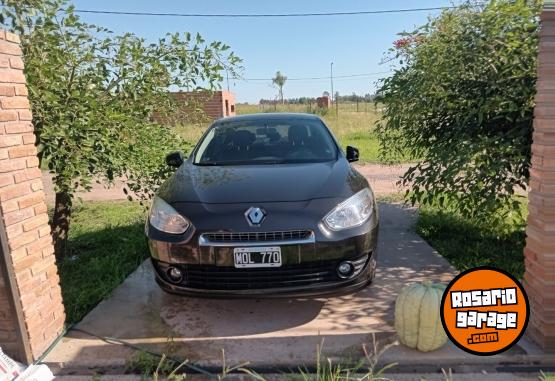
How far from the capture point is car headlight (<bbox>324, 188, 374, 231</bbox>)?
9.32 feet

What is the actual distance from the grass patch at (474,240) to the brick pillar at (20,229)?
11.1 ft

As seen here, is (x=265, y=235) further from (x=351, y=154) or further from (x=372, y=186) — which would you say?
(x=372, y=186)

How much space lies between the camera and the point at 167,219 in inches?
117

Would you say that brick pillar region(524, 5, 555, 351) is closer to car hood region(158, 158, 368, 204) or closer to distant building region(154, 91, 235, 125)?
car hood region(158, 158, 368, 204)

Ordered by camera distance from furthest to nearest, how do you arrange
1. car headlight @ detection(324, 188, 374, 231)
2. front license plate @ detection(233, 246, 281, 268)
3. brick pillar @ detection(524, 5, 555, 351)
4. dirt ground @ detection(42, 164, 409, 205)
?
dirt ground @ detection(42, 164, 409, 205) → car headlight @ detection(324, 188, 374, 231) → front license plate @ detection(233, 246, 281, 268) → brick pillar @ detection(524, 5, 555, 351)

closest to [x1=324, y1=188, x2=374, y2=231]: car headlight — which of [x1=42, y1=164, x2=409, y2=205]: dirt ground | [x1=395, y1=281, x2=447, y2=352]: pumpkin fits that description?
[x1=395, y1=281, x2=447, y2=352]: pumpkin

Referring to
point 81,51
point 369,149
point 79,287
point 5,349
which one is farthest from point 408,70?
point 369,149

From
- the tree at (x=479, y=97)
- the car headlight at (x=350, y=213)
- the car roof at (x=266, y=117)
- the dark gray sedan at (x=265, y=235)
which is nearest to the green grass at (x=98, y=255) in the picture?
the dark gray sedan at (x=265, y=235)

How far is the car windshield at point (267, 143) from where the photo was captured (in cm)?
388

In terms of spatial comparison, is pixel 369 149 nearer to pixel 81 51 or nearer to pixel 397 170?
pixel 397 170

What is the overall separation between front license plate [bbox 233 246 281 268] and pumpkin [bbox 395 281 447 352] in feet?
2.69

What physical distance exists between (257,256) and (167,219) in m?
0.72

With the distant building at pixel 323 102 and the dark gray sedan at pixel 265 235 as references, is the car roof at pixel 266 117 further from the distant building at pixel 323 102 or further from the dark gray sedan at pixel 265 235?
the distant building at pixel 323 102

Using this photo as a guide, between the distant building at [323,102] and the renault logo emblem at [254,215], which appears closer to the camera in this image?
the renault logo emblem at [254,215]
